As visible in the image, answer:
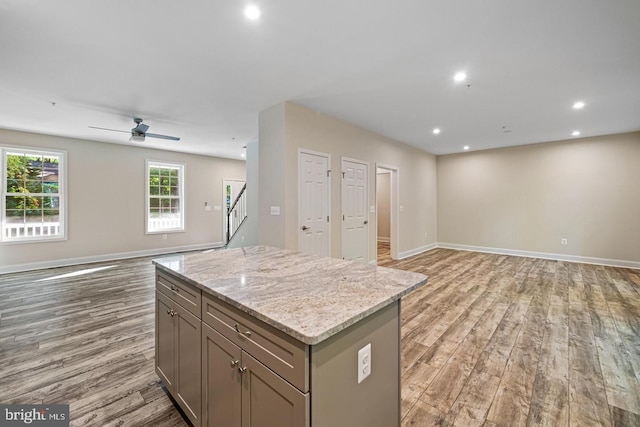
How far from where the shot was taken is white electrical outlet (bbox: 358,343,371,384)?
109 centimetres

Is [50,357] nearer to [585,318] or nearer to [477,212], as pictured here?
[585,318]

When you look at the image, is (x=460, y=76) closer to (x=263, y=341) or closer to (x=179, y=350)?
(x=263, y=341)

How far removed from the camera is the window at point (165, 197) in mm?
6785

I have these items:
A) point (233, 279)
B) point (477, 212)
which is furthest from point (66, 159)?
point (477, 212)

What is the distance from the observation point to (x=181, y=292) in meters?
1.60

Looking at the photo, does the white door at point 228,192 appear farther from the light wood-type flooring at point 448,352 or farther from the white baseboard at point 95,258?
the light wood-type flooring at point 448,352

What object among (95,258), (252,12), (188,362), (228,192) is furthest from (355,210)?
(95,258)

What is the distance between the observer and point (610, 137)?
554 centimetres

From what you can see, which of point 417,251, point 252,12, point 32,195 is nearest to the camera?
point 252,12

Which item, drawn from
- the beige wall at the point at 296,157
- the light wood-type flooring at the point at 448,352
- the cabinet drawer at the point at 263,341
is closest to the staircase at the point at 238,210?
the light wood-type flooring at the point at 448,352

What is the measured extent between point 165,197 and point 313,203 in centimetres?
483

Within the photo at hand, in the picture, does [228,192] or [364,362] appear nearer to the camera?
[364,362]

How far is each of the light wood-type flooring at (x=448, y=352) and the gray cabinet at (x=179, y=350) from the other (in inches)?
9.3

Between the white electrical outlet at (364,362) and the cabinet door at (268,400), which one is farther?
the white electrical outlet at (364,362)
